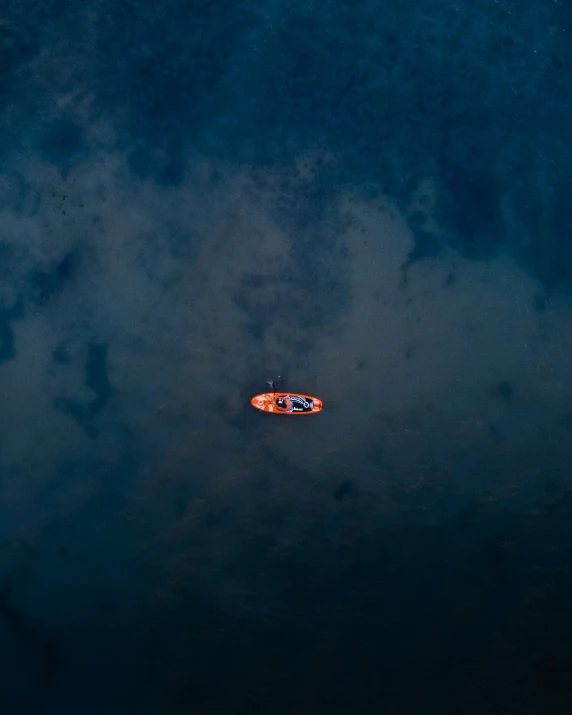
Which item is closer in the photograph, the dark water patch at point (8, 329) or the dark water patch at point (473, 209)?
the dark water patch at point (8, 329)

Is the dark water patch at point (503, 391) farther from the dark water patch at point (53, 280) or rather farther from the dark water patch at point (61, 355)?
the dark water patch at point (53, 280)

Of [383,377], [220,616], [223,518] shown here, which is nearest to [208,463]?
[223,518]

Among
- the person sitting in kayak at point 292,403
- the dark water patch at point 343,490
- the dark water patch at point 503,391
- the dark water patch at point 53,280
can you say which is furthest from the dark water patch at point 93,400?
the dark water patch at point 503,391

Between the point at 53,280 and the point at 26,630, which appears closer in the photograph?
the point at 26,630

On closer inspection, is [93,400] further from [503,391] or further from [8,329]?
[503,391]

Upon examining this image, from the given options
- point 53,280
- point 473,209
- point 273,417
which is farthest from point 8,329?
point 473,209
